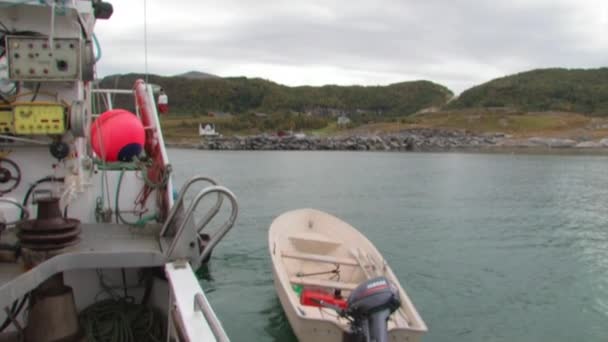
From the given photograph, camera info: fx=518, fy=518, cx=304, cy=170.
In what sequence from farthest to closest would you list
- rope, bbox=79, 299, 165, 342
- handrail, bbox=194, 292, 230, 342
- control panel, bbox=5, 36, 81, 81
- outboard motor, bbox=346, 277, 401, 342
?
outboard motor, bbox=346, 277, 401, 342 → control panel, bbox=5, 36, 81, 81 → rope, bbox=79, 299, 165, 342 → handrail, bbox=194, 292, 230, 342

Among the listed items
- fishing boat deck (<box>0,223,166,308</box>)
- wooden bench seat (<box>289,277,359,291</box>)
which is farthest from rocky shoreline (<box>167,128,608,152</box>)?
fishing boat deck (<box>0,223,166,308</box>)

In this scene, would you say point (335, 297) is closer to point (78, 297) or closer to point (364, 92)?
point (78, 297)

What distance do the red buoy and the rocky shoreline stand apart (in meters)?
73.4

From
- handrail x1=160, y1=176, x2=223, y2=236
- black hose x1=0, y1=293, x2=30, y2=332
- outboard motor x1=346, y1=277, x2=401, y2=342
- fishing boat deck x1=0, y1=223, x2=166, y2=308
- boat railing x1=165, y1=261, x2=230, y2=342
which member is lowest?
outboard motor x1=346, y1=277, x2=401, y2=342

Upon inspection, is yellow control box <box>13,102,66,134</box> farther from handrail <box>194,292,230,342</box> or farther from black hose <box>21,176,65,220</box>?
handrail <box>194,292,230,342</box>

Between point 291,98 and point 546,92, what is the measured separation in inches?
3082

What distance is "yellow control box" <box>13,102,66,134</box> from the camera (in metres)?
5.21

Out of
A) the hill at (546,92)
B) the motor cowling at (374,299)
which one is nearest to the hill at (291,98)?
the hill at (546,92)

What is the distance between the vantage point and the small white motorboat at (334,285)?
579 centimetres

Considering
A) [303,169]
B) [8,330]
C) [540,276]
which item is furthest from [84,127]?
[303,169]

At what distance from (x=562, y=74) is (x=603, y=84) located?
22817mm

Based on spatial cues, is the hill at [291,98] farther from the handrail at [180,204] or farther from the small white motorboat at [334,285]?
the handrail at [180,204]

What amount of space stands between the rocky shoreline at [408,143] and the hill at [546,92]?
4584 centimetres

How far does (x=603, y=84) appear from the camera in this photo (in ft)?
477
